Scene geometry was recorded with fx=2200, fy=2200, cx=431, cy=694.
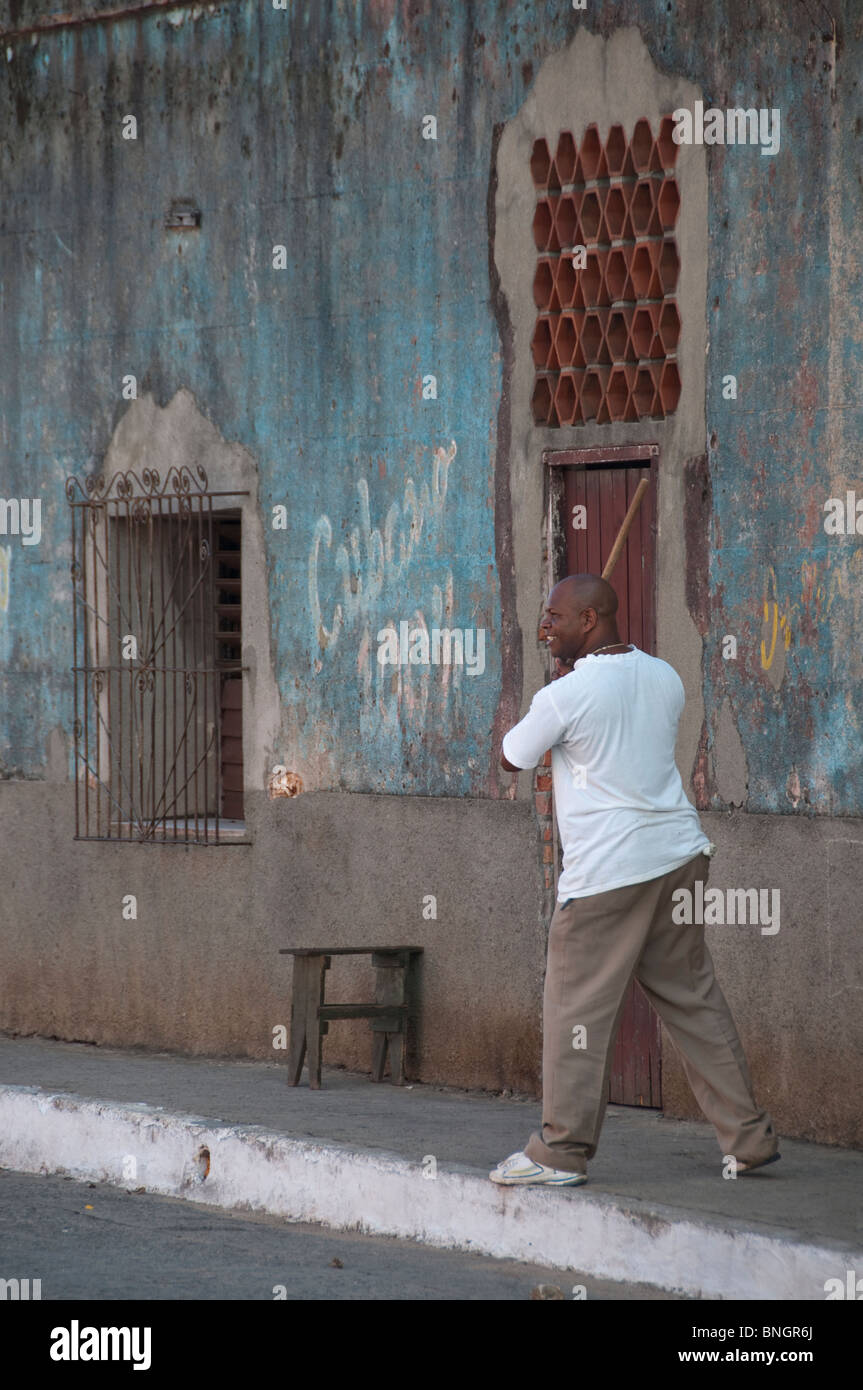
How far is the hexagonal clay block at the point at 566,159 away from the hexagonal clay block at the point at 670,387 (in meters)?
0.88

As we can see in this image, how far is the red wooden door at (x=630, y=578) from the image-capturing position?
822 centimetres

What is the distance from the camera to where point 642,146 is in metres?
8.13

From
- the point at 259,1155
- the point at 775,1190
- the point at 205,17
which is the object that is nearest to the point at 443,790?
the point at 259,1155

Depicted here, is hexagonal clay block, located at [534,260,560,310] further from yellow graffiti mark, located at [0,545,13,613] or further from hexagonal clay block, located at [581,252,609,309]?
yellow graffiti mark, located at [0,545,13,613]

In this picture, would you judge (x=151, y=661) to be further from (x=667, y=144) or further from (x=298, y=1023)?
(x=667, y=144)

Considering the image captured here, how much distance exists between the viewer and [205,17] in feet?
31.8

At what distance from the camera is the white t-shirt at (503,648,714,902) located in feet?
20.9

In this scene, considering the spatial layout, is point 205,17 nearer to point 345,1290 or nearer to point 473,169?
point 473,169

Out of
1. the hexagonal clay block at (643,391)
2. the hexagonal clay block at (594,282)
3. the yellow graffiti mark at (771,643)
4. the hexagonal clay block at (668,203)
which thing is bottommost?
the yellow graffiti mark at (771,643)

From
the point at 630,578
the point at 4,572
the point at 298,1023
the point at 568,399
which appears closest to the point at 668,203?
the point at 568,399

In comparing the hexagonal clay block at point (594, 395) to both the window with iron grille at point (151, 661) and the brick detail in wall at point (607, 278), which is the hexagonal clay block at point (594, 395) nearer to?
the brick detail in wall at point (607, 278)

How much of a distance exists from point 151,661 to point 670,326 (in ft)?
10.0

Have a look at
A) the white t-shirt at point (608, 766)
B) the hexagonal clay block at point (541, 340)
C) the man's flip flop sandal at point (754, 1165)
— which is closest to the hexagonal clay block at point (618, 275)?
the hexagonal clay block at point (541, 340)

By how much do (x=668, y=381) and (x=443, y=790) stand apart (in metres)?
1.93
